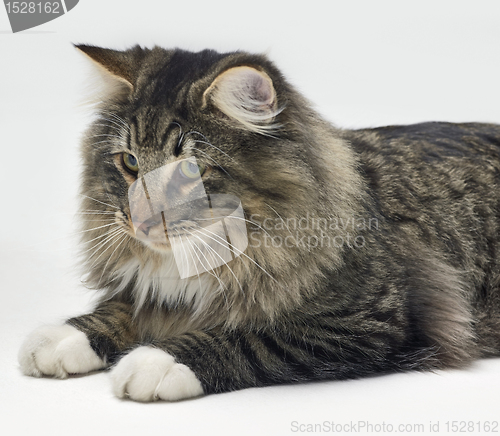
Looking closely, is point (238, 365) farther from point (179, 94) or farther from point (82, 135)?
point (82, 135)

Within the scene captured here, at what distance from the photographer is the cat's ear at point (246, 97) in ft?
6.94

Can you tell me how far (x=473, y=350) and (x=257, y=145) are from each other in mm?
1237

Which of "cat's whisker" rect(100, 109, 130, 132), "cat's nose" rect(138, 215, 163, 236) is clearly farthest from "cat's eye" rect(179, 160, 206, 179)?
"cat's whisker" rect(100, 109, 130, 132)

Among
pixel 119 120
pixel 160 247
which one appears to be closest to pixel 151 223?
pixel 160 247

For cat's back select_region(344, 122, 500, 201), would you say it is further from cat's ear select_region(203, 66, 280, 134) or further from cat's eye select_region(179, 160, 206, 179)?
cat's eye select_region(179, 160, 206, 179)

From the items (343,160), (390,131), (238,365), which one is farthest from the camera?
(390,131)

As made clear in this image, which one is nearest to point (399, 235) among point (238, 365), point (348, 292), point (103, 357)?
point (348, 292)

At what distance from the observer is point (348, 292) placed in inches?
93.1

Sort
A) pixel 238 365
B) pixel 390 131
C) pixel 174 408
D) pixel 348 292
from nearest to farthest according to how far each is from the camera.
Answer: pixel 174 408 → pixel 238 365 → pixel 348 292 → pixel 390 131

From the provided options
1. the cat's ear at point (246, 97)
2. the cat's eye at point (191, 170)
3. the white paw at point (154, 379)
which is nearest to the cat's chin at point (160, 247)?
the cat's eye at point (191, 170)

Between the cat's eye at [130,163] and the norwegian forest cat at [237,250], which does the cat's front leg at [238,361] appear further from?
the cat's eye at [130,163]

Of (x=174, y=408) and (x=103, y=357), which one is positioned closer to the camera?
(x=174, y=408)

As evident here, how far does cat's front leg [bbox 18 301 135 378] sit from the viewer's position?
2.32m

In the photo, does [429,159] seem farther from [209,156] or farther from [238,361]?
[238,361]
